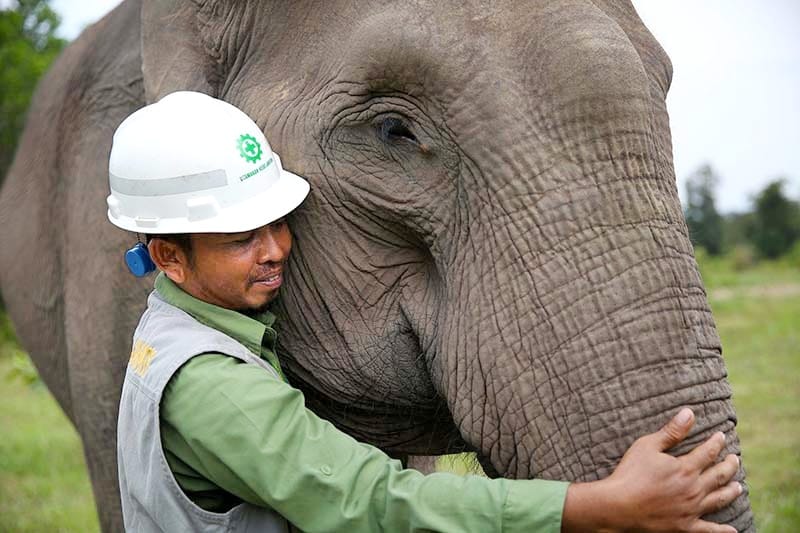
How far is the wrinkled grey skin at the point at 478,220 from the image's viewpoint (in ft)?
7.92

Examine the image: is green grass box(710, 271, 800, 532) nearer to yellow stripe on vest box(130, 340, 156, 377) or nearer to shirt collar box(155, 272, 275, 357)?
shirt collar box(155, 272, 275, 357)

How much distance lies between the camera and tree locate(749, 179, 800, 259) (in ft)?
108

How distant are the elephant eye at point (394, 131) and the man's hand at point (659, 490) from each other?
3.07ft

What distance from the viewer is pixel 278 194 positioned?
2.72 metres

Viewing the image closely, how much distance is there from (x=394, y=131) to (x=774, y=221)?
33.6 metres

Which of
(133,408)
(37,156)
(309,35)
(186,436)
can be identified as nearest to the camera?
(186,436)

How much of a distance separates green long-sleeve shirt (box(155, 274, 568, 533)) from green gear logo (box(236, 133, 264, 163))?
1.59ft

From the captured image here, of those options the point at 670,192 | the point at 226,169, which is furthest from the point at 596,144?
the point at 226,169

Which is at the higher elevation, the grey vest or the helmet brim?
the helmet brim

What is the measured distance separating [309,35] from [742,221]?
35.9 metres

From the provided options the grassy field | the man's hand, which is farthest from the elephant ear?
the grassy field

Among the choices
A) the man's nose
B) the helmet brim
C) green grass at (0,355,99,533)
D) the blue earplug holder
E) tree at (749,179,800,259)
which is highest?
the helmet brim

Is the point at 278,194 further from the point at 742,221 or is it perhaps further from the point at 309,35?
the point at 742,221

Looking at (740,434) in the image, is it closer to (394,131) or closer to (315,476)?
(394,131)
